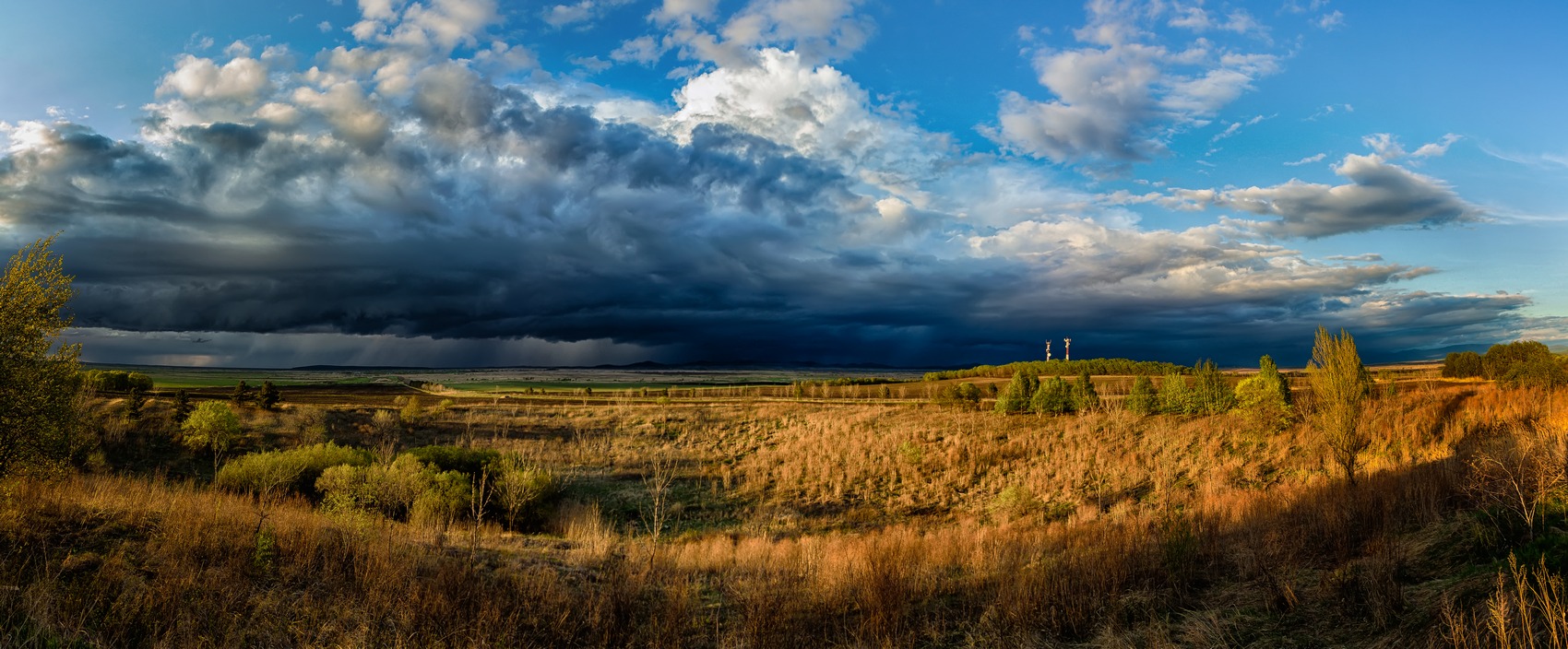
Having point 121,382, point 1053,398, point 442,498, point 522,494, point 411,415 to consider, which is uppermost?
point 121,382

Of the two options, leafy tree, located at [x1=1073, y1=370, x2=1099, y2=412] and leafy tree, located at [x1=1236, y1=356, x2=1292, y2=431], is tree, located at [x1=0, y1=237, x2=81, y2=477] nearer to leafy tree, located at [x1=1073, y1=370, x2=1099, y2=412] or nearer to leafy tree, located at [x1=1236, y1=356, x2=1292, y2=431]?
leafy tree, located at [x1=1236, y1=356, x2=1292, y2=431]

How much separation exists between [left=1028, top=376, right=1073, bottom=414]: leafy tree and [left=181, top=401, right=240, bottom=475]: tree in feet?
143

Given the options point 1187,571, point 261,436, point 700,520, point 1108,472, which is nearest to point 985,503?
point 1108,472

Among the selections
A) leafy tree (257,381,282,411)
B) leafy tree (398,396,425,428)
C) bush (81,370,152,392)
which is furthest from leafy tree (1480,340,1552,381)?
bush (81,370,152,392)

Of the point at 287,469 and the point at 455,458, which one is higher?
the point at 287,469

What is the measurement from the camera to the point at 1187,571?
930cm

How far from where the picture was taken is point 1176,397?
36812mm

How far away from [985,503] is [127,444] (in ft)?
123

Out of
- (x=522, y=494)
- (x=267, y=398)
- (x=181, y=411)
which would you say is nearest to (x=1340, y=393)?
(x=522, y=494)

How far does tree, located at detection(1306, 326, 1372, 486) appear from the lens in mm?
16141

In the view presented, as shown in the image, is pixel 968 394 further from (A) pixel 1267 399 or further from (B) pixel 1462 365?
(B) pixel 1462 365

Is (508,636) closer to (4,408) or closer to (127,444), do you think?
(4,408)

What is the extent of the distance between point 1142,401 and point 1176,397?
1729 millimetres

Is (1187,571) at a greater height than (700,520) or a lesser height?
greater
